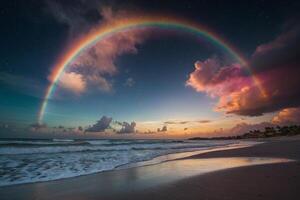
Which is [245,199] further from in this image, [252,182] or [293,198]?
[252,182]

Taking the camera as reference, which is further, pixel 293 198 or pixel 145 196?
pixel 145 196

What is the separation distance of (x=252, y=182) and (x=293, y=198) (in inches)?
81.0

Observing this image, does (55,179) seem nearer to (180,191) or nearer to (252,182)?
(180,191)

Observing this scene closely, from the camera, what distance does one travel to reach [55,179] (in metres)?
9.22

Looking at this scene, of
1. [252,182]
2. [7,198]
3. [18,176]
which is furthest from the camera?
[18,176]

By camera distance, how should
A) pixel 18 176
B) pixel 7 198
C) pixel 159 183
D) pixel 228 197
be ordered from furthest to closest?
pixel 18 176, pixel 159 183, pixel 7 198, pixel 228 197

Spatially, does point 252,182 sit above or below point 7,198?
above

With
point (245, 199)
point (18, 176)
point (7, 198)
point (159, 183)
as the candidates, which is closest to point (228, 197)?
point (245, 199)

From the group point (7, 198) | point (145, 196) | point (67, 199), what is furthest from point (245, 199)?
point (7, 198)

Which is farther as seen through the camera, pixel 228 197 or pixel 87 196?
pixel 87 196

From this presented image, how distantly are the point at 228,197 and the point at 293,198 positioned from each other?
4.68 feet

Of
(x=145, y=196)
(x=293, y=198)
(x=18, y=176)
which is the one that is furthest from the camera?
(x=18, y=176)

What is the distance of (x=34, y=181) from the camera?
8.83 m

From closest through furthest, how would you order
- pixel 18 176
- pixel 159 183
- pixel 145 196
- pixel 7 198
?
pixel 145 196, pixel 7 198, pixel 159 183, pixel 18 176
